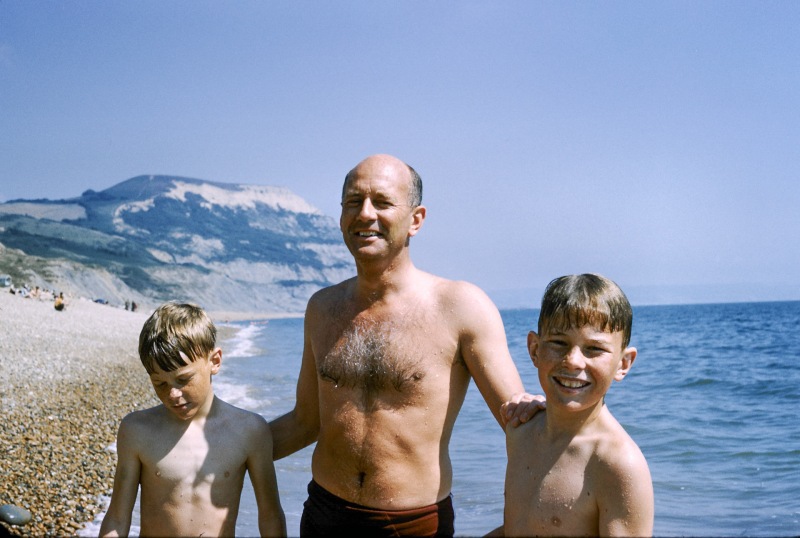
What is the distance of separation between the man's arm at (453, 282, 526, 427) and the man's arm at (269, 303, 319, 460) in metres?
0.74

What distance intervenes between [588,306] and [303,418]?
62.8 inches

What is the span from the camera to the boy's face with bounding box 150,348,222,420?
2.79 m

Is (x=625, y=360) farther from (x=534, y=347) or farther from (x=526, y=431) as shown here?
(x=526, y=431)

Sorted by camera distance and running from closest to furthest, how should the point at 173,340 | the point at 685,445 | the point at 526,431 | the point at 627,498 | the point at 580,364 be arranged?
1. the point at 627,498
2. the point at 580,364
3. the point at 526,431
4. the point at 173,340
5. the point at 685,445

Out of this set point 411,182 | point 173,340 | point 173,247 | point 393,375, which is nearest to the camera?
point 173,340

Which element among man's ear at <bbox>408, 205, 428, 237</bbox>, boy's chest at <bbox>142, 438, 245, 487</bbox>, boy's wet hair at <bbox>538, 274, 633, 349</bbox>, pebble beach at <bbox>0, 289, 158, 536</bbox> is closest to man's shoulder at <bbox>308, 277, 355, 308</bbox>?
man's ear at <bbox>408, 205, 428, 237</bbox>

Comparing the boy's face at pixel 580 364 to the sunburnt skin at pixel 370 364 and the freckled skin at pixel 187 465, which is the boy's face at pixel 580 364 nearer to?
the sunburnt skin at pixel 370 364

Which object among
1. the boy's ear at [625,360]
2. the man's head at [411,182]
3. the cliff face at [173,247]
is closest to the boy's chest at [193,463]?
the man's head at [411,182]

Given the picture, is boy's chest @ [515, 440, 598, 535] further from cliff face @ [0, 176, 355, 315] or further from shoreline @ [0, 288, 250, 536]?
cliff face @ [0, 176, 355, 315]

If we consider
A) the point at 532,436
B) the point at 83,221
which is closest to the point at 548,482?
the point at 532,436

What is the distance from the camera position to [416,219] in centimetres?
323

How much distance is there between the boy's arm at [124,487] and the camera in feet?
9.10

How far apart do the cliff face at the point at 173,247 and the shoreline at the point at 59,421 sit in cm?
4003

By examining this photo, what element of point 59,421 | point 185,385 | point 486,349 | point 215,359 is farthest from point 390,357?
point 59,421
